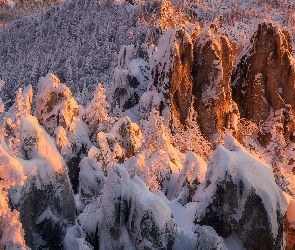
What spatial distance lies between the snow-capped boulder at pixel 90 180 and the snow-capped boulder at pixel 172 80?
1486 centimetres

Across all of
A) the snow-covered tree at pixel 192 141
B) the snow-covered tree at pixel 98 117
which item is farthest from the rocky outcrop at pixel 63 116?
the snow-covered tree at pixel 192 141

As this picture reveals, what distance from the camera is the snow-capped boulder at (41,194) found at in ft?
42.1

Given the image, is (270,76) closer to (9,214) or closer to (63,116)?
(63,116)

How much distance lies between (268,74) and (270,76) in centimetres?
31

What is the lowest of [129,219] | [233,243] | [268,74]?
[268,74]

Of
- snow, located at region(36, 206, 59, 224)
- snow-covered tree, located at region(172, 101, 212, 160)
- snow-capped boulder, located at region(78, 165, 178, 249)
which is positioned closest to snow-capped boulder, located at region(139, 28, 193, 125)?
snow-covered tree, located at region(172, 101, 212, 160)

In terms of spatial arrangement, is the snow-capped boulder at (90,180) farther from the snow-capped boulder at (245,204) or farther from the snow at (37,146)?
the snow-capped boulder at (245,204)

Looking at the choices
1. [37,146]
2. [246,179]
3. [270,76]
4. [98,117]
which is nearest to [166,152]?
[98,117]

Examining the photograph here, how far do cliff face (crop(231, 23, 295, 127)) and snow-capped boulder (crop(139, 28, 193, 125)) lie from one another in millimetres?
8546

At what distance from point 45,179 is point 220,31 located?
107ft

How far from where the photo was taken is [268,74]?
141ft

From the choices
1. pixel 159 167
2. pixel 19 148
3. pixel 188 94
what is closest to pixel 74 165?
pixel 159 167

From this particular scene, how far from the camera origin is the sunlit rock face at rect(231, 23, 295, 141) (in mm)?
42938

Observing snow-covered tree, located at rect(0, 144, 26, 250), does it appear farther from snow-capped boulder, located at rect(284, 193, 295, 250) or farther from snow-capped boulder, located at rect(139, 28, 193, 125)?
snow-capped boulder, located at rect(139, 28, 193, 125)
